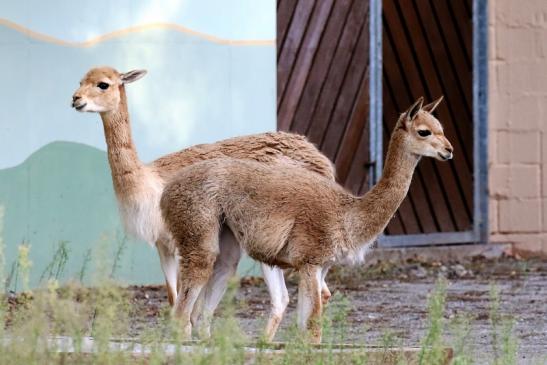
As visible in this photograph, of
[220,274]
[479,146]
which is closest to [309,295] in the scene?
[220,274]

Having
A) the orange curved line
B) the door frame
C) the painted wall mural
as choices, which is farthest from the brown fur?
the door frame

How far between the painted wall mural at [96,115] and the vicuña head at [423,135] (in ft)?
9.54

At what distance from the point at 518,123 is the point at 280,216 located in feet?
21.1

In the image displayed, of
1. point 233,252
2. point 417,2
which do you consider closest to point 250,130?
point 417,2

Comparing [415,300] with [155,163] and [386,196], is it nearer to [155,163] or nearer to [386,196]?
[155,163]

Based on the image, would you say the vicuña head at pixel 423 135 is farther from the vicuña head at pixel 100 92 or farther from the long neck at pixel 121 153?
the vicuña head at pixel 100 92

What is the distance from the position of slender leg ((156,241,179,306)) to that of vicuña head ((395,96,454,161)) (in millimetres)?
1611

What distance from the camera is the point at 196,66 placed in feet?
34.1

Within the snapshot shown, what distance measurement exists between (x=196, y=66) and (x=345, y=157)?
1.76 meters

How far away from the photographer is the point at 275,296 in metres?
7.65

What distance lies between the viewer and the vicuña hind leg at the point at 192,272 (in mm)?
6734

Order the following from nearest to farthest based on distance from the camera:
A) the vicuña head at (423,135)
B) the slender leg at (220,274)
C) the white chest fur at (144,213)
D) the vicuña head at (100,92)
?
the vicuña head at (423,135) < the slender leg at (220,274) < the white chest fur at (144,213) < the vicuña head at (100,92)

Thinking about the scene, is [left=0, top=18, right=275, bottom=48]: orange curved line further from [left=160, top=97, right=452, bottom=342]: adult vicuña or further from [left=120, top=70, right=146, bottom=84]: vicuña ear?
[left=160, top=97, right=452, bottom=342]: adult vicuña

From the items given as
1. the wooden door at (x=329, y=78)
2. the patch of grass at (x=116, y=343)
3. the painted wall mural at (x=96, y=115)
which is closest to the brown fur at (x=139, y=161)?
the painted wall mural at (x=96, y=115)
